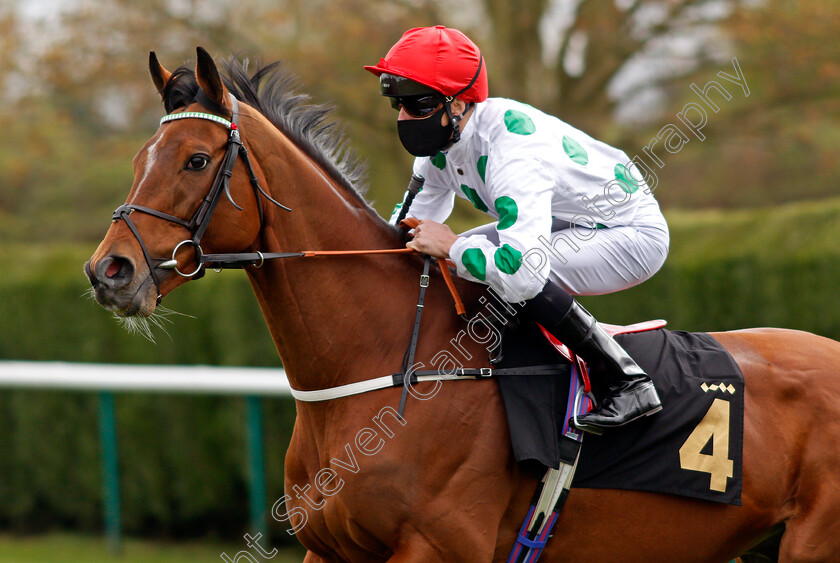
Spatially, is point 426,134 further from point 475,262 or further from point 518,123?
point 475,262

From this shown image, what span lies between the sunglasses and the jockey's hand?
1.08 ft

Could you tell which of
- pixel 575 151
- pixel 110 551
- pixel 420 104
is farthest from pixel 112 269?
pixel 110 551

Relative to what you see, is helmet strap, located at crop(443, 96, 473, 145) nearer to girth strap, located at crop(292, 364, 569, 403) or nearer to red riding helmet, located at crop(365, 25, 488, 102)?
red riding helmet, located at crop(365, 25, 488, 102)

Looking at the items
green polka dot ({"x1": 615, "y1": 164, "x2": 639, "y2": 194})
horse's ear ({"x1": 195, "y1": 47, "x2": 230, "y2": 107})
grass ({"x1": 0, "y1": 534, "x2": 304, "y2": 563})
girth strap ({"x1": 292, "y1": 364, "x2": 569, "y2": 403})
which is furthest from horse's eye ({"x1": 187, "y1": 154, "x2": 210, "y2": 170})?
grass ({"x1": 0, "y1": 534, "x2": 304, "y2": 563})

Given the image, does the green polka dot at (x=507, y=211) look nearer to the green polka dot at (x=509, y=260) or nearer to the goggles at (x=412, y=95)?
the green polka dot at (x=509, y=260)

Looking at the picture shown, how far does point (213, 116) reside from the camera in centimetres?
249

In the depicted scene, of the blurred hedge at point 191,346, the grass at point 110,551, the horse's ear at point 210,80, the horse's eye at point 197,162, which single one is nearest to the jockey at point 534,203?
the horse's ear at point 210,80

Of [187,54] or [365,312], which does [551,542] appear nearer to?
[365,312]

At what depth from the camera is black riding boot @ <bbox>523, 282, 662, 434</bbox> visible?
2.61 metres

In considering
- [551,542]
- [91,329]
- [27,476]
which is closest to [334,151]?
[551,542]

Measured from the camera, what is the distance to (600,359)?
2.71 meters

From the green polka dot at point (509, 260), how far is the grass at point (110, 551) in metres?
3.56

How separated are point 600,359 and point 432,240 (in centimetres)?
61

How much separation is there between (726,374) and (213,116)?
1.74 m
